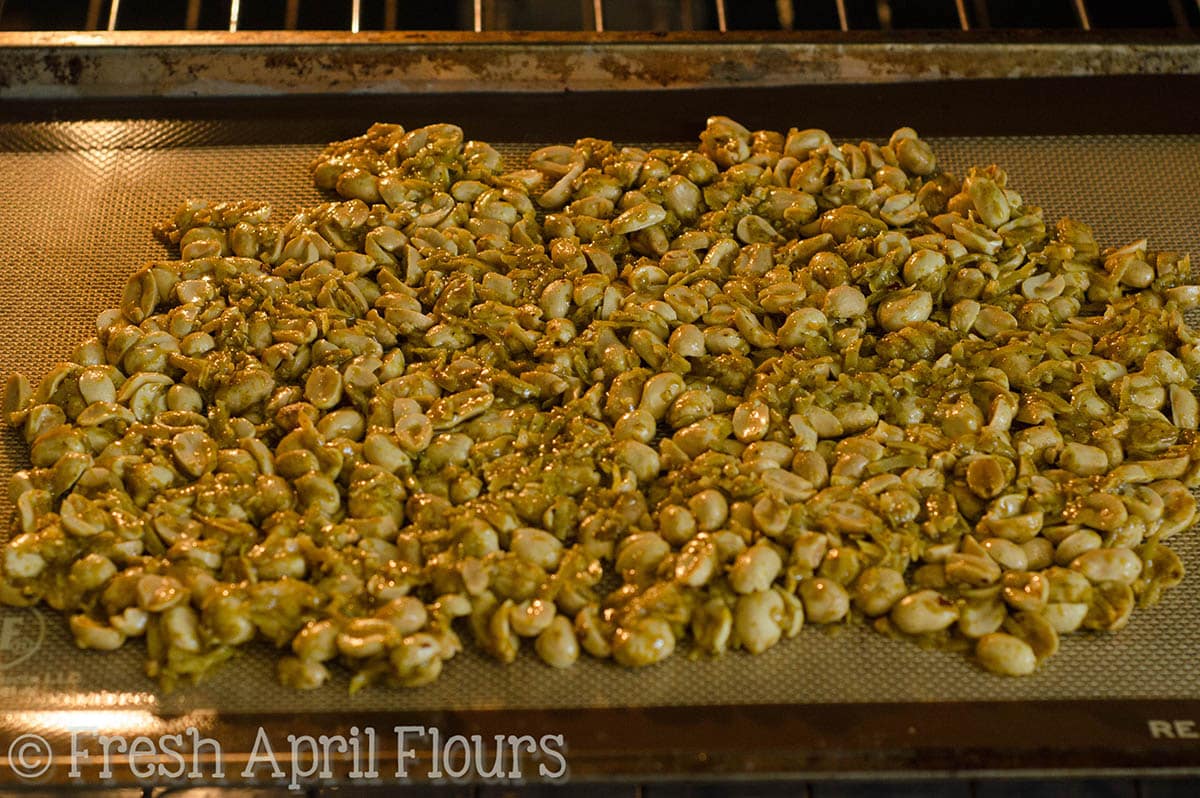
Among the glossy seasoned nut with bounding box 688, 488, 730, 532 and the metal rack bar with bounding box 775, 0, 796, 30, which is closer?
the glossy seasoned nut with bounding box 688, 488, 730, 532

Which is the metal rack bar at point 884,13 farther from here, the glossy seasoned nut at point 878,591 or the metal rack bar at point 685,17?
the glossy seasoned nut at point 878,591

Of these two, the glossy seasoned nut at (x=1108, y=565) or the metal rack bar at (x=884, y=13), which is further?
the metal rack bar at (x=884, y=13)

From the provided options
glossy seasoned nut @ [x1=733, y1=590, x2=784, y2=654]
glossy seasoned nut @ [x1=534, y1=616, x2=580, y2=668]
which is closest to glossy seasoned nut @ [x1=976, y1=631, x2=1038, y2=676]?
glossy seasoned nut @ [x1=733, y1=590, x2=784, y2=654]

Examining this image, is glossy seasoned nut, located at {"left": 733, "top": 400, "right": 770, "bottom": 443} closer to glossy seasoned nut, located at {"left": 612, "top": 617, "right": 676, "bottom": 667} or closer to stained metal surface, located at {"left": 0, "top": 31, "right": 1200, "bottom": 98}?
glossy seasoned nut, located at {"left": 612, "top": 617, "right": 676, "bottom": 667}

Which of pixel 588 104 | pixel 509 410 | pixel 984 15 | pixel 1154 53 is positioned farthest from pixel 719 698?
pixel 984 15

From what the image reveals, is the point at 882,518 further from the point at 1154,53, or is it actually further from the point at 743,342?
the point at 1154,53

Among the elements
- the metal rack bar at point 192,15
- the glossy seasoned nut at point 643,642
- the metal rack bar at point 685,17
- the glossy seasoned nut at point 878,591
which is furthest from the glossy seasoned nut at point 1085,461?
the metal rack bar at point 192,15
